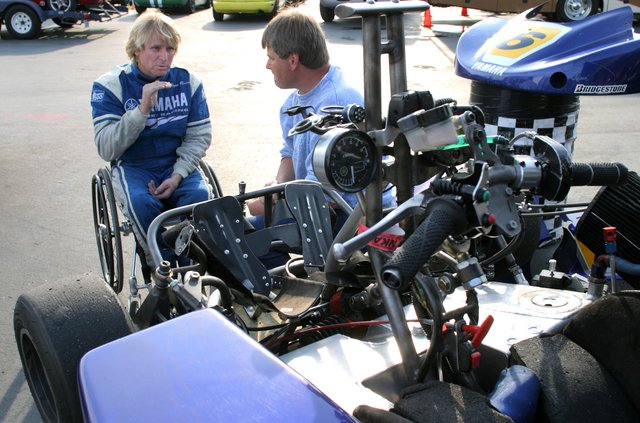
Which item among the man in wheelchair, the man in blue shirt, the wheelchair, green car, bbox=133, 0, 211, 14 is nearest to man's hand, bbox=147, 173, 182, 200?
the man in wheelchair

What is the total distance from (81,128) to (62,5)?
7.70 metres

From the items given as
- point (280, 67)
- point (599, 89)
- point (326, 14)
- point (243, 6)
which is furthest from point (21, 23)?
point (599, 89)

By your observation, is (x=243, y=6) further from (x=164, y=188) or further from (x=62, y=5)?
(x=164, y=188)

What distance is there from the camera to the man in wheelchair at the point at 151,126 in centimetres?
349

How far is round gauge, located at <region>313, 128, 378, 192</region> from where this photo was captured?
148 cm

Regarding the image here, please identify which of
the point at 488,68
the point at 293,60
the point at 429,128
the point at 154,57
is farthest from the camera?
the point at 154,57

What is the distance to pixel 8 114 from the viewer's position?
8266 millimetres

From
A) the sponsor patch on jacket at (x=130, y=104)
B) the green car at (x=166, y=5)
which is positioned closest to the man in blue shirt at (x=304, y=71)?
the sponsor patch on jacket at (x=130, y=104)

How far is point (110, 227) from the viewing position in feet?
12.1

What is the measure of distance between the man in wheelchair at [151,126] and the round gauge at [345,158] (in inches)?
81.9

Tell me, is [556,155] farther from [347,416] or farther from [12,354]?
[12,354]

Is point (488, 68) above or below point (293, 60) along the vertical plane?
below

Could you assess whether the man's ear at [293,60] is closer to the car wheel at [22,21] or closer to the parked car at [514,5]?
the parked car at [514,5]

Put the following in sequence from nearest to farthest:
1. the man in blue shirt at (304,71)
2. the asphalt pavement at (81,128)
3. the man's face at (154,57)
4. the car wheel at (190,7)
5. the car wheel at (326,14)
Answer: the man in blue shirt at (304,71), the man's face at (154,57), the asphalt pavement at (81,128), the car wheel at (326,14), the car wheel at (190,7)
